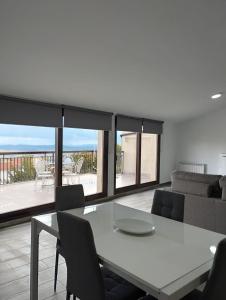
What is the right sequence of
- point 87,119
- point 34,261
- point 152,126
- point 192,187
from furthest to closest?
point 152,126 < point 87,119 < point 192,187 < point 34,261

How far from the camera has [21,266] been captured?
2.65 m

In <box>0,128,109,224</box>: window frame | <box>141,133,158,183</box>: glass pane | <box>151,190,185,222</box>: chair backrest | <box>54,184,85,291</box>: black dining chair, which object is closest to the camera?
<box>151,190,185,222</box>: chair backrest

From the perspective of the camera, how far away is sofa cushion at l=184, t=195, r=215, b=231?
10.4 feet

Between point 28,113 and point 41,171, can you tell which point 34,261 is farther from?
point 41,171

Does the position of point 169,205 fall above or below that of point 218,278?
above

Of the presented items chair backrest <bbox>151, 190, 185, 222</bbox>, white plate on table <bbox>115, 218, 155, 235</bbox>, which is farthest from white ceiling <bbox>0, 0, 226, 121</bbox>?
white plate on table <bbox>115, 218, 155, 235</bbox>

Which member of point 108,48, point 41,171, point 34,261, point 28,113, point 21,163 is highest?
point 108,48

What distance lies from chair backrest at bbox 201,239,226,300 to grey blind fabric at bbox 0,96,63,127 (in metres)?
3.25

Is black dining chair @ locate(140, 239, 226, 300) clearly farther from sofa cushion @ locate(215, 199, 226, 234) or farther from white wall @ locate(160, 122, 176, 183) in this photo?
white wall @ locate(160, 122, 176, 183)

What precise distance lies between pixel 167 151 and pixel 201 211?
4226mm

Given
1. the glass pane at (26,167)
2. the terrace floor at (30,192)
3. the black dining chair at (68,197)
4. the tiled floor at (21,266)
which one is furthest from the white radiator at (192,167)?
the black dining chair at (68,197)

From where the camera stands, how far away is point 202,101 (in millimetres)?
5758

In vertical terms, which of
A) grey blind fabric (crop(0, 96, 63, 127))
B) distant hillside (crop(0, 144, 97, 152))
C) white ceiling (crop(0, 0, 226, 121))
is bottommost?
distant hillside (crop(0, 144, 97, 152))

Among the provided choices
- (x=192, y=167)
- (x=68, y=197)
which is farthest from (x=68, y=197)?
(x=192, y=167)
